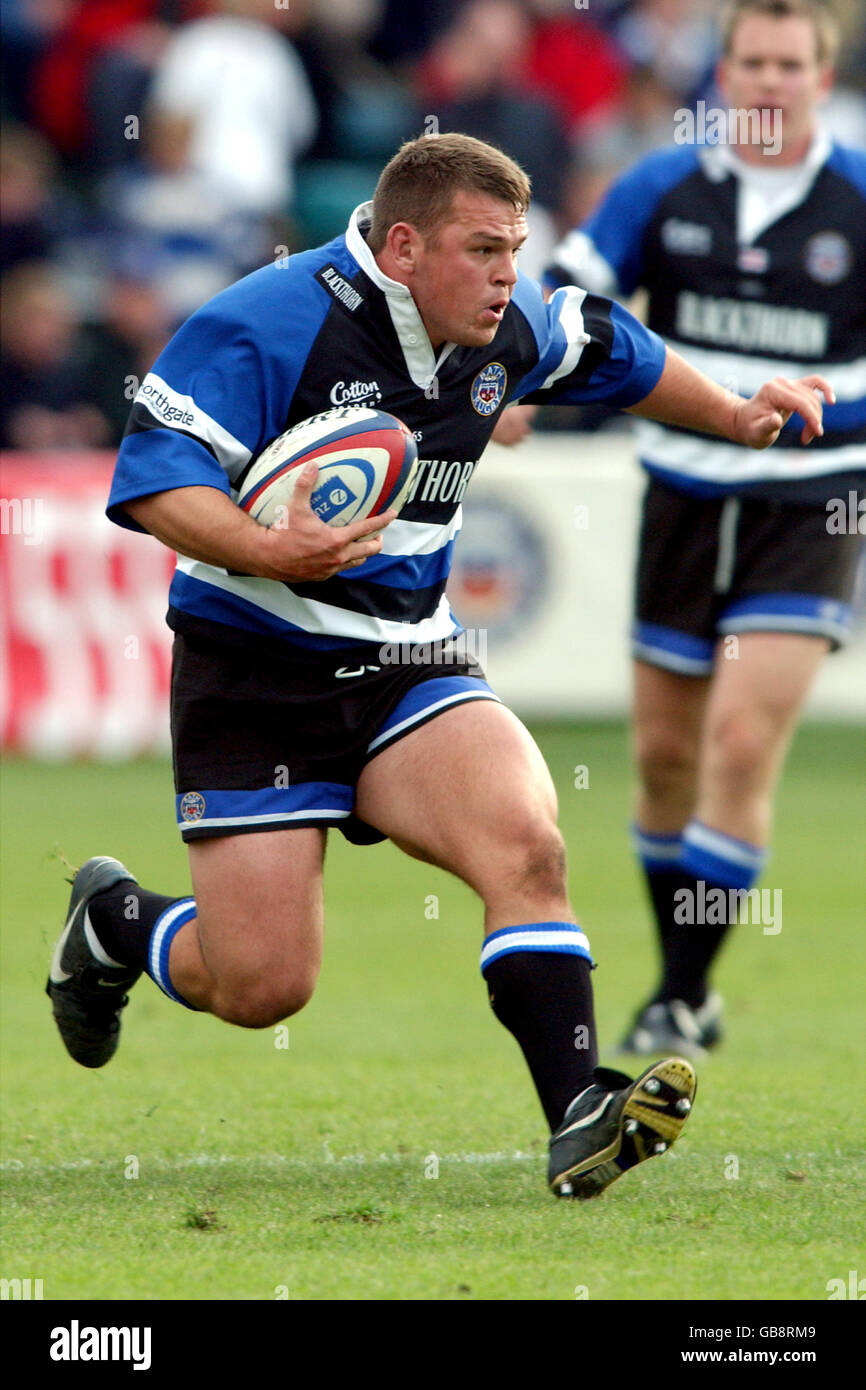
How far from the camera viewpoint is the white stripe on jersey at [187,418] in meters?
4.51

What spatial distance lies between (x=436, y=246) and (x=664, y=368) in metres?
0.83

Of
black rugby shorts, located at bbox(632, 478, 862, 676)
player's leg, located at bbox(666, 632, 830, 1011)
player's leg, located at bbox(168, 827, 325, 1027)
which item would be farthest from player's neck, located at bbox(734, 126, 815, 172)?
player's leg, located at bbox(168, 827, 325, 1027)

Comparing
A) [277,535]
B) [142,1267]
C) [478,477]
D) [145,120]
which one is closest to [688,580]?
[277,535]

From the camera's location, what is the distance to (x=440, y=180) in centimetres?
456

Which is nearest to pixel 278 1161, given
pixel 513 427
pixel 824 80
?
pixel 513 427

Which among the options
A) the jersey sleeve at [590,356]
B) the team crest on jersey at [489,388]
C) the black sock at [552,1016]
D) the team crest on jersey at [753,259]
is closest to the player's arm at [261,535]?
the team crest on jersey at [489,388]

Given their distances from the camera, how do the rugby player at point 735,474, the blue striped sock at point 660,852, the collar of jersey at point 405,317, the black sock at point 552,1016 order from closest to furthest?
the black sock at point 552,1016 < the collar of jersey at point 405,317 < the rugby player at point 735,474 < the blue striped sock at point 660,852

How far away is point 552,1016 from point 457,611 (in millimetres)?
8579

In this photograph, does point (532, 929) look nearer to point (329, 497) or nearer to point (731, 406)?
point (329, 497)

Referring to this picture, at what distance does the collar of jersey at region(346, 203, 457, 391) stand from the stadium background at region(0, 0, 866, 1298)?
71.7 inches

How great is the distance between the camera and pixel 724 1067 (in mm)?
6277

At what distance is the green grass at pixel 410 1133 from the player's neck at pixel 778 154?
8.88 ft

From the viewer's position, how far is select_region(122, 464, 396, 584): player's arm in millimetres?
4363
